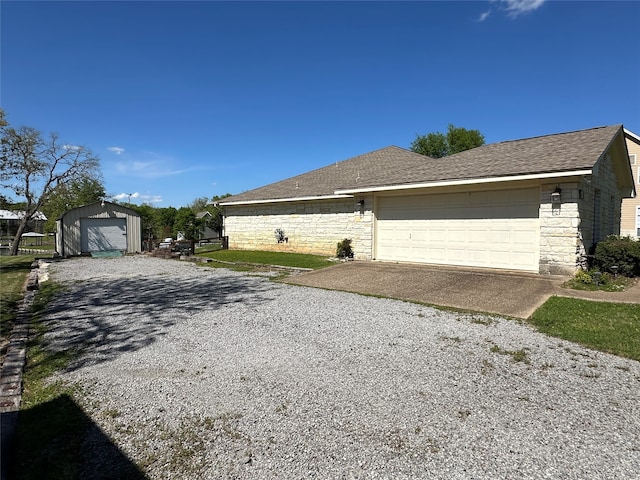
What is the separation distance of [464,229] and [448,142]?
28.2 meters

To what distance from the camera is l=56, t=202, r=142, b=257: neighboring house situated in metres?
19.7

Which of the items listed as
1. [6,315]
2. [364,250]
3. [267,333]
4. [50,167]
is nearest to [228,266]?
[364,250]

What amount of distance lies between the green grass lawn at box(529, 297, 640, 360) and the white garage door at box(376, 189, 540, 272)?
326 centimetres

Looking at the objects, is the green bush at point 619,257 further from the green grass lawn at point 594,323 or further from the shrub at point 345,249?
the shrub at point 345,249

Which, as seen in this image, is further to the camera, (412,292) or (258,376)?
(412,292)

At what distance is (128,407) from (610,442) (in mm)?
3874

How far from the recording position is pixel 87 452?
8.64 ft

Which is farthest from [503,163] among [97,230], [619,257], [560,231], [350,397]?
[97,230]

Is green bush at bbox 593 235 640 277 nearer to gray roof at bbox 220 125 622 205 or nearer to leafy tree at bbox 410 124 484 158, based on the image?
gray roof at bbox 220 125 622 205

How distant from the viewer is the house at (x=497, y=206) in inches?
366

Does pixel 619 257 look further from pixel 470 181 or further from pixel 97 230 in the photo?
pixel 97 230

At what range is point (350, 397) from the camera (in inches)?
134

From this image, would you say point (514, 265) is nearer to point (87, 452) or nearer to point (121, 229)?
point (87, 452)

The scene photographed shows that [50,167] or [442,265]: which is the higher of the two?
[50,167]
